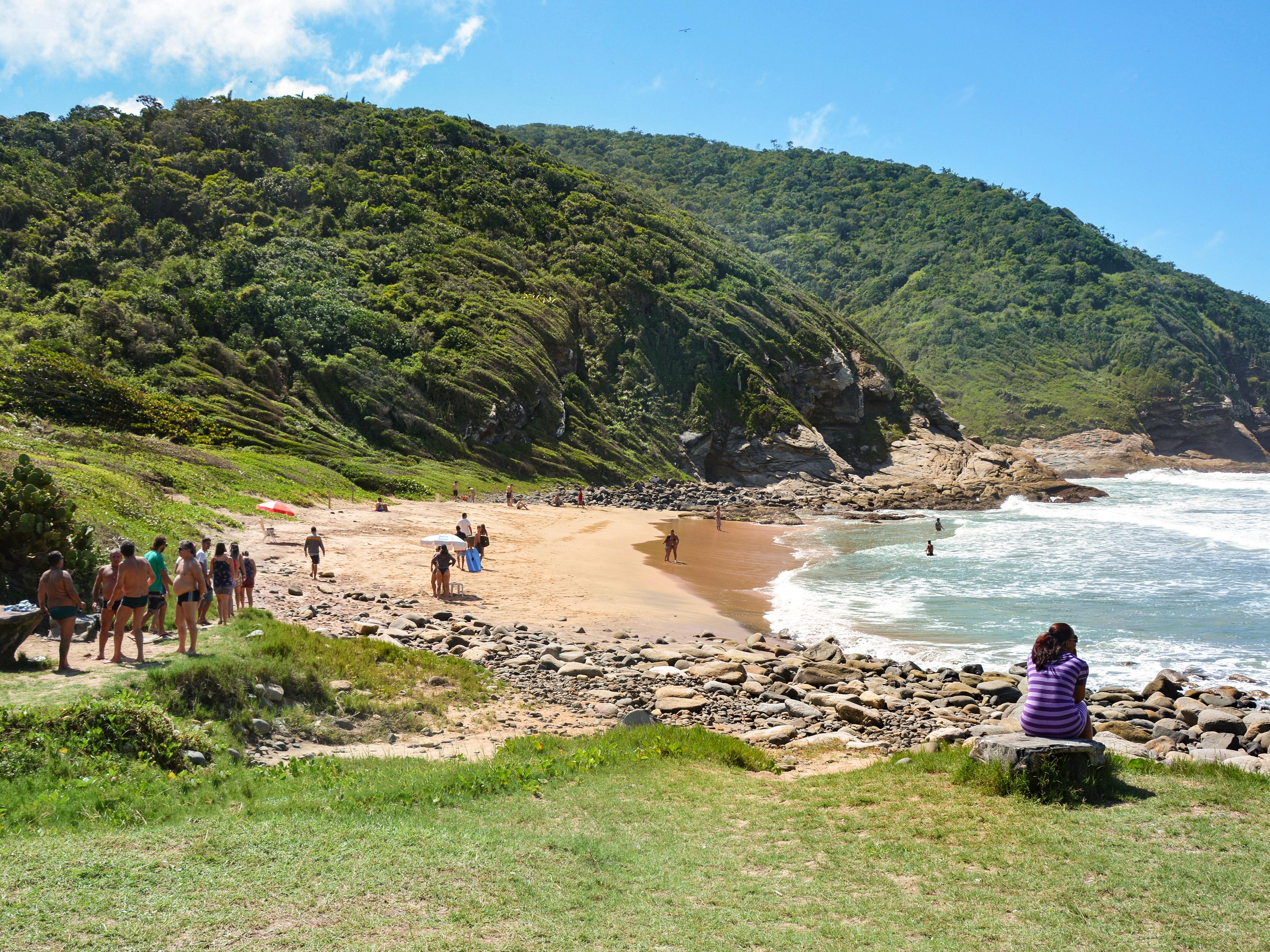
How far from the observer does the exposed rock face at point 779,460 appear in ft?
205

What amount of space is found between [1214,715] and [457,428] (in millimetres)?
43664

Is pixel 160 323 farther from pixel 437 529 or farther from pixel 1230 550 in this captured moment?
pixel 1230 550

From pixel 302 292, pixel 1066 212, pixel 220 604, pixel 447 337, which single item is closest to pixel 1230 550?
pixel 220 604

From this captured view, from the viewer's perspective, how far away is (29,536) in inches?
467

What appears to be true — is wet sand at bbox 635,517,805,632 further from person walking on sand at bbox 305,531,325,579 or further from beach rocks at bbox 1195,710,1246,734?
person walking on sand at bbox 305,531,325,579

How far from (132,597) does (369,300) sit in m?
48.3

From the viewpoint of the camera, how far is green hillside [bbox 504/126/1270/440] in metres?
109

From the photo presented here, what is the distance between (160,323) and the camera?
4328 centimetres

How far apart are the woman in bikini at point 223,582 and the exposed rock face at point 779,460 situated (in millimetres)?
50821

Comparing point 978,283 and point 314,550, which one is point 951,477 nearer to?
point 314,550

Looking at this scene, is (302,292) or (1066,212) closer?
(302,292)

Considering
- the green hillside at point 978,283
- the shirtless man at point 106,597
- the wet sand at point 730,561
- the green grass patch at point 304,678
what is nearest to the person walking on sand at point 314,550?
the green grass patch at point 304,678

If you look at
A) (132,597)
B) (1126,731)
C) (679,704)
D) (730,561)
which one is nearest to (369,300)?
(730,561)

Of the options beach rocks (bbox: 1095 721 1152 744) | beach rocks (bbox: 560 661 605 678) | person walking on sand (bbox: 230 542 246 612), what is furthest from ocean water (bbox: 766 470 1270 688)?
person walking on sand (bbox: 230 542 246 612)
